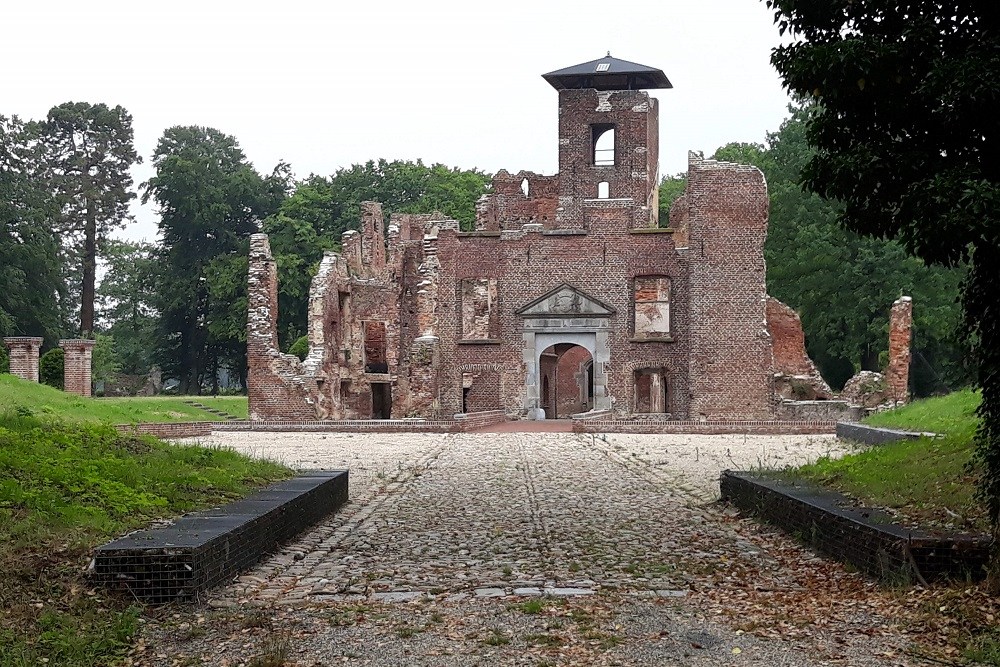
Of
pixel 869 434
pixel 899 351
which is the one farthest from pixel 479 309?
pixel 869 434

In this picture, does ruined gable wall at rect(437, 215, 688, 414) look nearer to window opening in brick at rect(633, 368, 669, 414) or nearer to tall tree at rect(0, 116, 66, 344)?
window opening in brick at rect(633, 368, 669, 414)

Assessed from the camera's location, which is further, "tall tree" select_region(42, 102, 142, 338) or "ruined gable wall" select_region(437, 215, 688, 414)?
"tall tree" select_region(42, 102, 142, 338)

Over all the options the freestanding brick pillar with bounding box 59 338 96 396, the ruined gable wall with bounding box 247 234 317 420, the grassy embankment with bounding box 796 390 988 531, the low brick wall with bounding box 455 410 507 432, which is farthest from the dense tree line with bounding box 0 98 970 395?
the grassy embankment with bounding box 796 390 988 531

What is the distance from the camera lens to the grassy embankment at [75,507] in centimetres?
618

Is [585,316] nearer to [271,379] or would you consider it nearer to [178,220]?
[271,379]

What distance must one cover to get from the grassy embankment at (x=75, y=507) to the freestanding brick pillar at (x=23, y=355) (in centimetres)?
3118

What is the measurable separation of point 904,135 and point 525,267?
29597 millimetres

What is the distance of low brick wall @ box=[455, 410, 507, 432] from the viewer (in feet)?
98.4

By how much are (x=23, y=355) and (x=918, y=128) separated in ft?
127

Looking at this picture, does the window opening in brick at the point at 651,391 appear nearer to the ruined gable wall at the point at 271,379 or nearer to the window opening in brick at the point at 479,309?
the window opening in brick at the point at 479,309

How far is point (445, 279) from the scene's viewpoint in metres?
37.4

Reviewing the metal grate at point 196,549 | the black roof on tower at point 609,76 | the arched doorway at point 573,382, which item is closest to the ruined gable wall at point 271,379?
the arched doorway at point 573,382

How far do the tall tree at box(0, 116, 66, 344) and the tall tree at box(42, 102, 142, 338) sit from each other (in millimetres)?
5058

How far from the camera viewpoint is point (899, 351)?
36.3m
